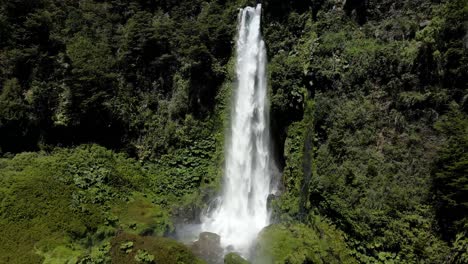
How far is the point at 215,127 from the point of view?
1866cm

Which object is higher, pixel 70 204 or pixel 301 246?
pixel 70 204

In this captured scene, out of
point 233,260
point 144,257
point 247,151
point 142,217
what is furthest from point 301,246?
point 142,217

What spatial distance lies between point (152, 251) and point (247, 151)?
7868mm

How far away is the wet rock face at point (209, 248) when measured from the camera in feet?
42.7

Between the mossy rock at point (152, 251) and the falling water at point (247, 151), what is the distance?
3614 millimetres

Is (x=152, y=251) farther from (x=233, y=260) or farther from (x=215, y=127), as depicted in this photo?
(x=215, y=127)

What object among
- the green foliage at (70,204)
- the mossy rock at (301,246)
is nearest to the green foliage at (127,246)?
the green foliage at (70,204)

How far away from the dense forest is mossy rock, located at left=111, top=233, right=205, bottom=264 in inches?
2.1

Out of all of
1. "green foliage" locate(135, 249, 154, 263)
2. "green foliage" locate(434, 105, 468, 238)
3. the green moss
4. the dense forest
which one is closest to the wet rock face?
the dense forest

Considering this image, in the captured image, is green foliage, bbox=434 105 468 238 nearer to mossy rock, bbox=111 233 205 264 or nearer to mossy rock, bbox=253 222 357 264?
mossy rock, bbox=253 222 357 264

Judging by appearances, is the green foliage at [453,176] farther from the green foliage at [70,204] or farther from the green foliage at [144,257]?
the green foliage at [70,204]

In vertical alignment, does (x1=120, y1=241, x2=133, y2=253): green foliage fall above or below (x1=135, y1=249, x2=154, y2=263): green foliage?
above

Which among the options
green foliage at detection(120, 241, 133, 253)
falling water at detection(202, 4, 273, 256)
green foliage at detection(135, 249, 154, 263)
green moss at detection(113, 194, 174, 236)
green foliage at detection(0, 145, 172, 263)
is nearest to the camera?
green foliage at detection(135, 249, 154, 263)

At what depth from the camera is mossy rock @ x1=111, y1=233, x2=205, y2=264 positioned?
35.6ft
